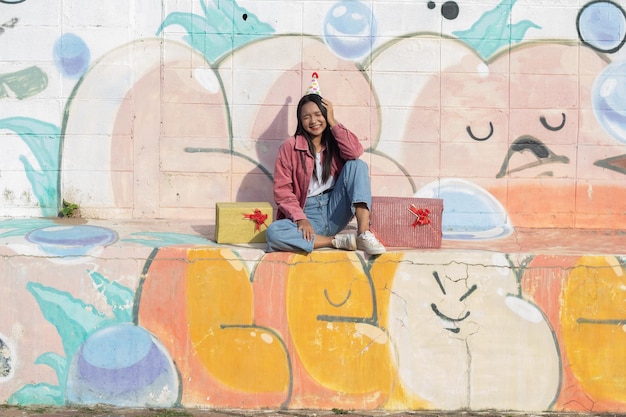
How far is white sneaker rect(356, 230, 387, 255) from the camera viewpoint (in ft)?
15.8

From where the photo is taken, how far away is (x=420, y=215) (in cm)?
512

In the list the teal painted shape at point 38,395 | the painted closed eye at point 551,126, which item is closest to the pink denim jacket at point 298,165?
the painted closed eye at point 551,126

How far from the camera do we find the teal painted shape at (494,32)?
19.5ft

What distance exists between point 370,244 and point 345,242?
18 cm

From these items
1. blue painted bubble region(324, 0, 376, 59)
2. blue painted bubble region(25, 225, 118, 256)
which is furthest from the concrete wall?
blue painted bubble region(25, 225, 118, 256)

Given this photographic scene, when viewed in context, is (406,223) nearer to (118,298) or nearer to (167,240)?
(167,240)

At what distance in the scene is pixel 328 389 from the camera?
486 cm

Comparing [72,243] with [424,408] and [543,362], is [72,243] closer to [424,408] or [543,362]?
[424,408]

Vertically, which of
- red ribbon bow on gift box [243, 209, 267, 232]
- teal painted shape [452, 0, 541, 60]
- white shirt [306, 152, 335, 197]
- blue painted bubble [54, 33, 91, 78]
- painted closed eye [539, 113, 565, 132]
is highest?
teal painted shape [452, 0, 541, 60]

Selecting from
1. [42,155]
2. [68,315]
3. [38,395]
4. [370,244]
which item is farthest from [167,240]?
[42,155]

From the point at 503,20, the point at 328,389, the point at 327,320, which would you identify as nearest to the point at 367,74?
the point at 503,20

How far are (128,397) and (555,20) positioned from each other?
411 centimetres

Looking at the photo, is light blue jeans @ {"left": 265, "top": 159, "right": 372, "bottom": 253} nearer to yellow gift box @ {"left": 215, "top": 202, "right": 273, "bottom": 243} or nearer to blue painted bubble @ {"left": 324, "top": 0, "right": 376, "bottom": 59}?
yellow gift box @ {"left": 215, "top": 202, "right": 273, "bottom": 243}

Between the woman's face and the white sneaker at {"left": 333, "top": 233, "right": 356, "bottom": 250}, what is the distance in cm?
77
